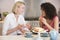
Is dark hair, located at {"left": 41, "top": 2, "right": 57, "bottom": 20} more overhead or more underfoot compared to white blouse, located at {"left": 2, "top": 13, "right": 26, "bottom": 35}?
more overhead

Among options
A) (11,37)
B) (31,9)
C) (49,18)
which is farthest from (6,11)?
(11,37)

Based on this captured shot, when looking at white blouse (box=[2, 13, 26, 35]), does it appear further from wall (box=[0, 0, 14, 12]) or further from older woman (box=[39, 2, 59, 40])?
wall (box=[0, 0, 14, 12])

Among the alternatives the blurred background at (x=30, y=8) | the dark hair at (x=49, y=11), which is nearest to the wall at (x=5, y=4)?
the blurred background at (x=30, y=8)

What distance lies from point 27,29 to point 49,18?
0.43m

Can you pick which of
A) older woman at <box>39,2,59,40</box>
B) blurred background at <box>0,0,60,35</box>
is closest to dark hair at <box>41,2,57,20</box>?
older woman at <box>39,2,59,40</box>

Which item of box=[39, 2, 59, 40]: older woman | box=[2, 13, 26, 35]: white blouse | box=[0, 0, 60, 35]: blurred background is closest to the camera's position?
box=[2, 13, 26, 35]: white blouse

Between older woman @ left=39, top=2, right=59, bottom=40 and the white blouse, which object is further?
older woman @ left=39, top=2, right=59, bottom=40

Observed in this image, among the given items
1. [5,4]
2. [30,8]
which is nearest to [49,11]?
[30,8]

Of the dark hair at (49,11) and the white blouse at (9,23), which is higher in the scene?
the dark hair at (49,11)

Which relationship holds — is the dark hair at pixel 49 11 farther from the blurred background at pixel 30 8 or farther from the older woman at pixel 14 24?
the blurred background at pixel 30 8

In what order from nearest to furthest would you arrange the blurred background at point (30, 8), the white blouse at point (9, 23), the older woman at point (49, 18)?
the white blouse at point (9, 23), the older woman at point (49, 18), the blurred background at point (30, 8)

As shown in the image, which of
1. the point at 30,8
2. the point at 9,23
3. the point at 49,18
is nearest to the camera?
the point at 9,23

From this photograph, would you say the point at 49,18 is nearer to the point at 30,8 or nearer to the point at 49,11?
the point at 49,11

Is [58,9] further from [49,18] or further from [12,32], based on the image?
[12,32]
